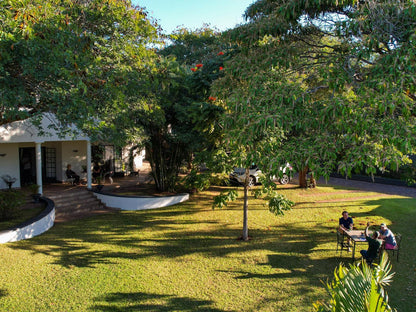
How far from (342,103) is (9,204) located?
36.3 ft

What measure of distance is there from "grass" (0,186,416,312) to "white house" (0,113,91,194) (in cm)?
441

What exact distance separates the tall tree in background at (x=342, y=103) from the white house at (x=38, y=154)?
10.5m

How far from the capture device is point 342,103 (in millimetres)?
5324

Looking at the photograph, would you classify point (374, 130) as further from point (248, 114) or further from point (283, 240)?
point (283, 240)

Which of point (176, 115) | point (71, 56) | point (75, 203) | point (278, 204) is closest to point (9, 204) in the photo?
point (75, 203)

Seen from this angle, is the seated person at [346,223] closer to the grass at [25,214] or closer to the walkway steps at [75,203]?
the walkway steps at [75,203]

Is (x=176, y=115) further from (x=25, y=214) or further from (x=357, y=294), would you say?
(x=357, y=294)

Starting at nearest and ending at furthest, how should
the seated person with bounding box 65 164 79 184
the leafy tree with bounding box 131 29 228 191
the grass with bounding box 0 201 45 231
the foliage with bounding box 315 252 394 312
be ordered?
1. the foliage with bounding box 315 252 394 312
2. the grass with bounding box 0 201 45 231
3. the leafy tree with bounding box 131 29 228 191
4. the seated person with bounding box 65 164 79 184

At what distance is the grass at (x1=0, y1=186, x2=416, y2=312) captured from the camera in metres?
6.59

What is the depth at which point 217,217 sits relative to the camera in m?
13.3

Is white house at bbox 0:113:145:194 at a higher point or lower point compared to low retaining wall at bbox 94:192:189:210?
higher

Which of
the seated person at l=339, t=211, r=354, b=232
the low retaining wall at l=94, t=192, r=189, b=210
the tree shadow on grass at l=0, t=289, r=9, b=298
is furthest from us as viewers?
the low retaining wall at l=94, t=192, r=189, b=210

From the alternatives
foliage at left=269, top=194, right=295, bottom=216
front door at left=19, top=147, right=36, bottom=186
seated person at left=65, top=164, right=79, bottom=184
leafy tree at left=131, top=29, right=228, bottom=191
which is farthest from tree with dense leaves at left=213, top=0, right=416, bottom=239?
front door at left=19, top=147, right=36, bottom=186

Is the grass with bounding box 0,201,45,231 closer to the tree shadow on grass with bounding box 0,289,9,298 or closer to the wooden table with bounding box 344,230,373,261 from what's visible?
the tree shadow on grass with bounding box 0,289,9,298
